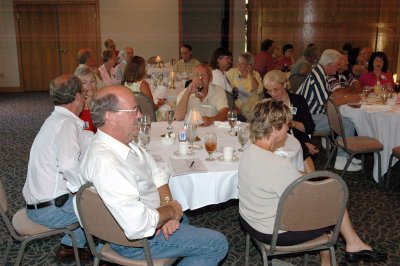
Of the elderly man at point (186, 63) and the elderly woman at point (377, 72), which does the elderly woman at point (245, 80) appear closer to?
the elderly woman at point (377, 72)

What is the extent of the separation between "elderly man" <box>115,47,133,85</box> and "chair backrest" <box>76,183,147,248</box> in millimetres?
5675

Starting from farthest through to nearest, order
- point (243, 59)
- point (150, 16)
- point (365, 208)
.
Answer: point (150, 16) < point (243, 59) < point (365, 208)

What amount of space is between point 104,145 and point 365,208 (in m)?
2.95

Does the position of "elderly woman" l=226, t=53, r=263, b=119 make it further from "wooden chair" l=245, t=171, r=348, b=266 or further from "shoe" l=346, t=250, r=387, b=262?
"wooden chair" l=245, t=171, r=348, b=266

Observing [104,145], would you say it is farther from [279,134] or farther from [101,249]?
[279,134]

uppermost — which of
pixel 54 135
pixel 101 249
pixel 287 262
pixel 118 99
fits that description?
pixel 118 99

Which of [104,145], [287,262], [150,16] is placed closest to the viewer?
[104,145]

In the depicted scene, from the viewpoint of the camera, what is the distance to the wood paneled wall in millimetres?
10680

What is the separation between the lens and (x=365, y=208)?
13.9 ft

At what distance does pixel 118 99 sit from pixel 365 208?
9.62 feet

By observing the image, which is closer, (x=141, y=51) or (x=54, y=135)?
(x=54, y=135)

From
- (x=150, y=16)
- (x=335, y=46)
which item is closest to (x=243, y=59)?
(x=335, y=46)

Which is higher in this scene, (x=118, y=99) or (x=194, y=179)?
(x=118, y=99)

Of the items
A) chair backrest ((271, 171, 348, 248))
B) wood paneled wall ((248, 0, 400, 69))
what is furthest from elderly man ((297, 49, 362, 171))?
wood paneled wall ((248, 0, 400, 69))
